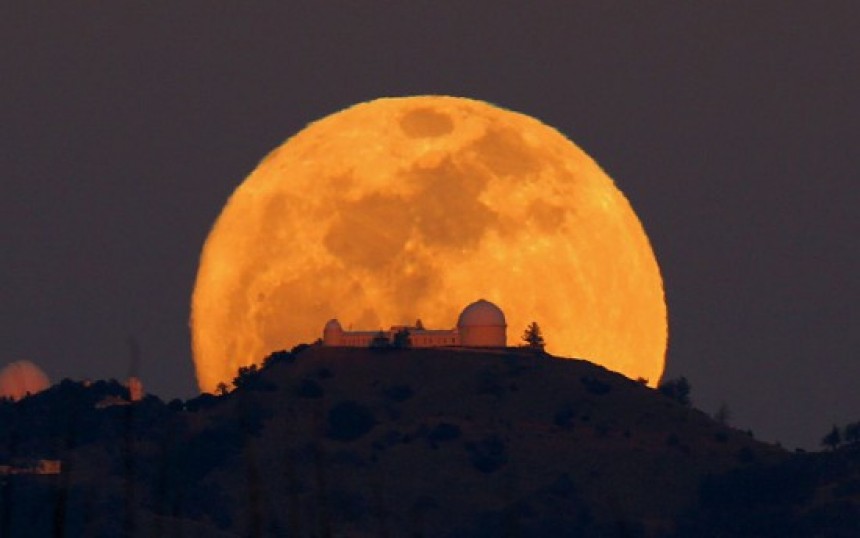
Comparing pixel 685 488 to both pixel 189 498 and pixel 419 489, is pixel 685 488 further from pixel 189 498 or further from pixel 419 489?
pixel 189 498

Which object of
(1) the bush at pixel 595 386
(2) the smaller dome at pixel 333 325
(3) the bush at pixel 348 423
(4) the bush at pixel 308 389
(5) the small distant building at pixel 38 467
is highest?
(2) the smaller dome at pixel 333 325

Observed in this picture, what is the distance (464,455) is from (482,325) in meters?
12.0

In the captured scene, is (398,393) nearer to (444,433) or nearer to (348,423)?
(348,423)

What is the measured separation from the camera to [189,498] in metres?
181

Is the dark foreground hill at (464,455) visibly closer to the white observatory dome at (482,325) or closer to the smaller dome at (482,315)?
the white observatory dome at (482,325)

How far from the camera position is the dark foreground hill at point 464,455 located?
18188 cm

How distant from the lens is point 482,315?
197000 millimetres

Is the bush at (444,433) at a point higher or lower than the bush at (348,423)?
lower

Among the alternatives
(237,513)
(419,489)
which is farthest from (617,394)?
(237,513)

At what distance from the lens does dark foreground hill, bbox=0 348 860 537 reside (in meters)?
182

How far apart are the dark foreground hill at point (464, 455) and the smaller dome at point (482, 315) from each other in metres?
2.57

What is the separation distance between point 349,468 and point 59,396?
22.7 m

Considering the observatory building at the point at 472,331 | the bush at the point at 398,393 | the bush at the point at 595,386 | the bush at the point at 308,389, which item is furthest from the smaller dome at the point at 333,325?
the bush at the point at 595,386

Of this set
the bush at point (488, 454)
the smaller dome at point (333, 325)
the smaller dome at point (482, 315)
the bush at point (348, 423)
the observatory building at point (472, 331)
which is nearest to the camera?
the bush at point (488, 454)
